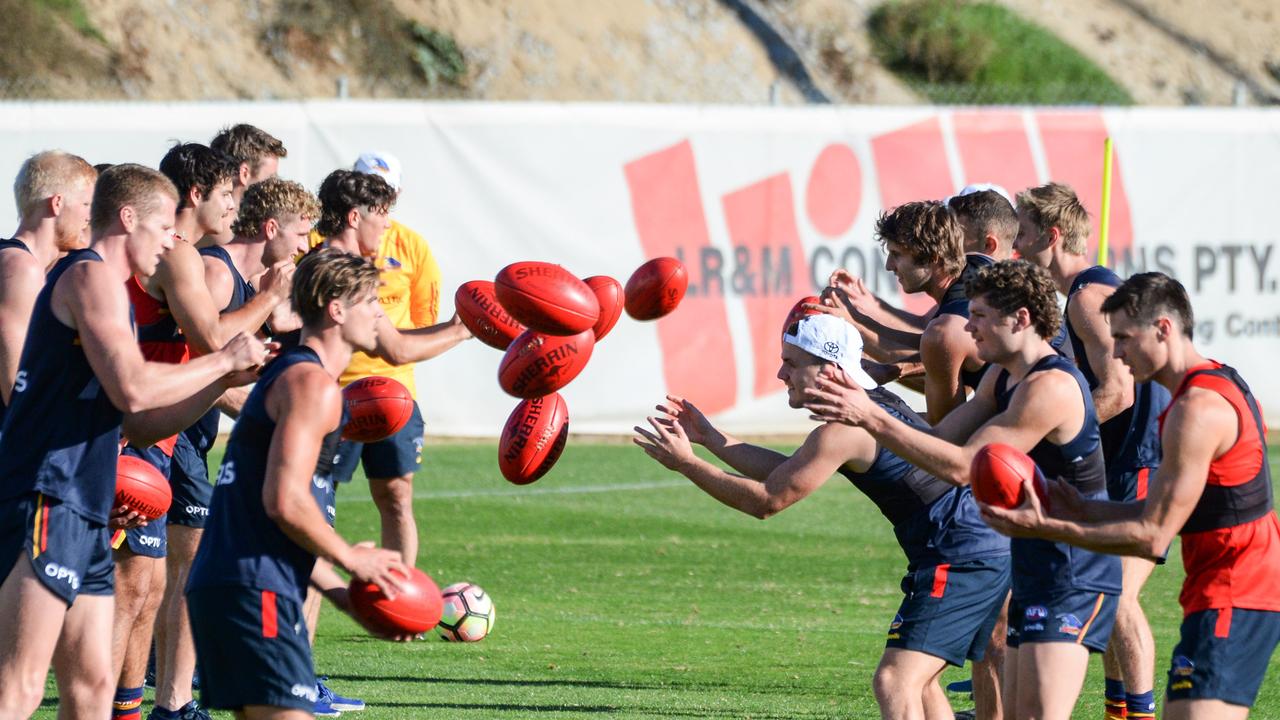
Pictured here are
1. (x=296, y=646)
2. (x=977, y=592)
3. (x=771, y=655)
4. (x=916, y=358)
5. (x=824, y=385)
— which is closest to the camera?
(x=296, y=646)

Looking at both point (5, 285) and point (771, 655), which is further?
point (771, 655)

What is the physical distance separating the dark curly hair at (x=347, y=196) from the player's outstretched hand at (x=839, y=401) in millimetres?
3110

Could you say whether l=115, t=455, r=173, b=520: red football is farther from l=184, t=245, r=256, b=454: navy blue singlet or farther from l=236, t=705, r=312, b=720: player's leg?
l=236, t=705, r=312, b=720: player's leg

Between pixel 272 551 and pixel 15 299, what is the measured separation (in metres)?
1.48

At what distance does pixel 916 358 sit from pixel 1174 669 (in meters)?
2.61

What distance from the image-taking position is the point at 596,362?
16.8 m

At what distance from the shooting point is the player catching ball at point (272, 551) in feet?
16.2

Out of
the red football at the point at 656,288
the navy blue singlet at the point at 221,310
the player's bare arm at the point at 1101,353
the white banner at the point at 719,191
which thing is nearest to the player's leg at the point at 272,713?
the navy blue singlet at the point at 221,310

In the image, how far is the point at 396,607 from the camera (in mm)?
5062

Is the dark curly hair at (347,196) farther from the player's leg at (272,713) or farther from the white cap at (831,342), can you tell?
the player's leg at (272,713)

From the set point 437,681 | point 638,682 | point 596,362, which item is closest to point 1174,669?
point 638,682

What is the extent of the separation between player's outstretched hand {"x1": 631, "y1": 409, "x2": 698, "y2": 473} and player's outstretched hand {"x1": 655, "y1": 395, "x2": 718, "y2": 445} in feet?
0.36

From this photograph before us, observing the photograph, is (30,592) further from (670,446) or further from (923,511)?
(923,511)

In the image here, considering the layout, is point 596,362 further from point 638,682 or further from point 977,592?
point 977,592
